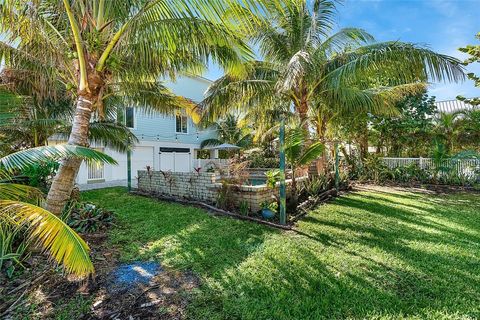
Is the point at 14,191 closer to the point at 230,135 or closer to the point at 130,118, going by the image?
the point at 130,118

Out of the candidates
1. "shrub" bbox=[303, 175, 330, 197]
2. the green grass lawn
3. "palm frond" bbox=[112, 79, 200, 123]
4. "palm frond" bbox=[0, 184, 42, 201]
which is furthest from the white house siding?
"palm frond" bbox=[0, 184, 42, 201]

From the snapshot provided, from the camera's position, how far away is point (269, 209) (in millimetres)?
6965

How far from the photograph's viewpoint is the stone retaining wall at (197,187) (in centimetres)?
741

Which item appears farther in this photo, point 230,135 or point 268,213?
point 230,135

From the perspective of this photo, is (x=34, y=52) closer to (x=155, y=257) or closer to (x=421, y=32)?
(x=155, y=257)

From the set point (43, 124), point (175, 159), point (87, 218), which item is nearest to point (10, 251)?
point (87, 218)

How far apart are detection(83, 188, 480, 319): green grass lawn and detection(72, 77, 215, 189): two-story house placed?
30.8 feet

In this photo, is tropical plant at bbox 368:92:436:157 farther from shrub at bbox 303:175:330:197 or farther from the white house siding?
the white house siding

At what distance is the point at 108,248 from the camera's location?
5.06m

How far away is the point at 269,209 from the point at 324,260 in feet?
8.53

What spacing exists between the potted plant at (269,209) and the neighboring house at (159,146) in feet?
32.6

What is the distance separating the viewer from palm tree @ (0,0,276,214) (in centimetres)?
415

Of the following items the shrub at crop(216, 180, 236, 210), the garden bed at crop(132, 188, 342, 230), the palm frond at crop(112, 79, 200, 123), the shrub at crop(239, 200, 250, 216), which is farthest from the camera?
the palm frond at crop(112, 79, 200, 123)

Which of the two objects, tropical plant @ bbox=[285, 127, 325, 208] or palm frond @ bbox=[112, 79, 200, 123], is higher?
palm frond @ bbox=[112, 79, 200, 123]
